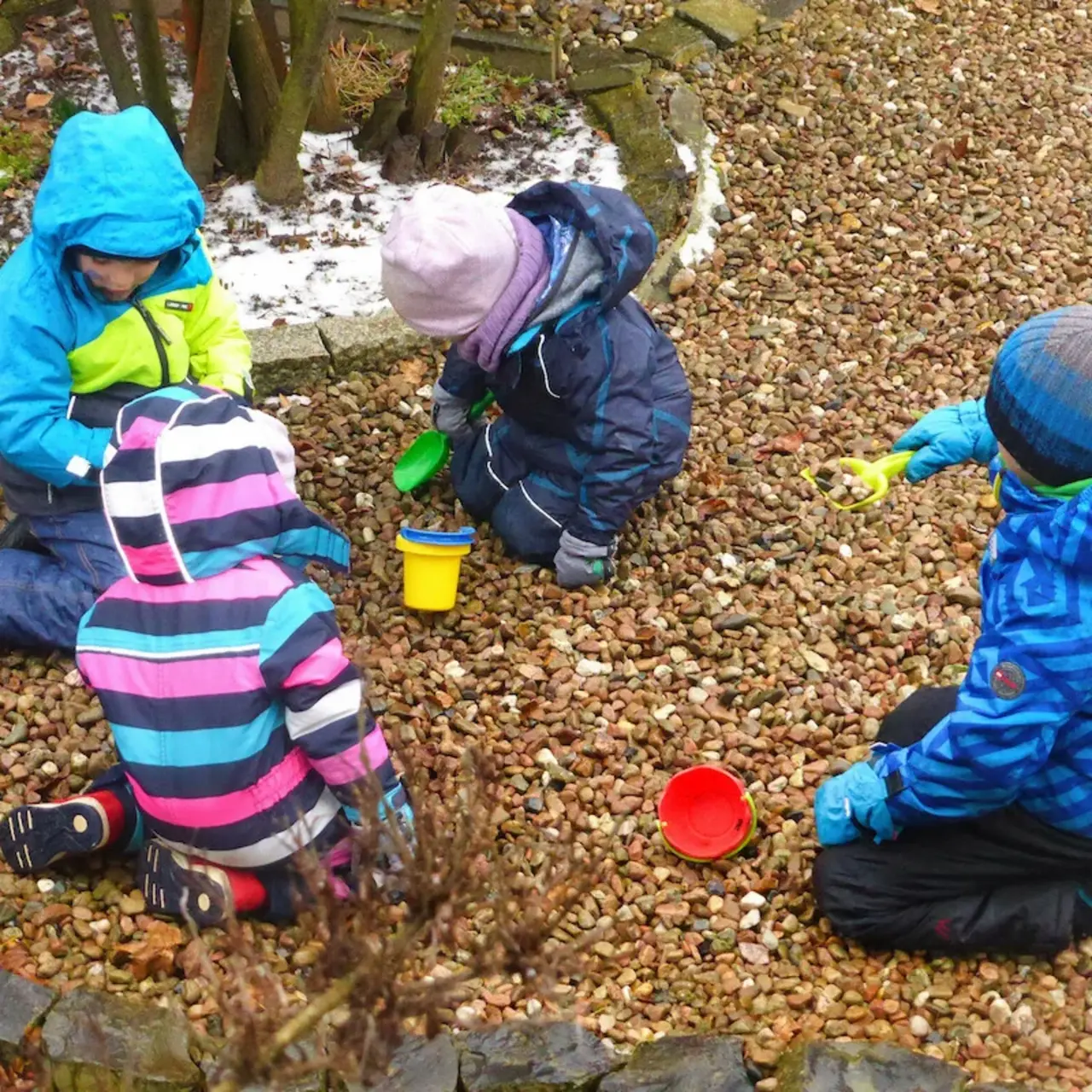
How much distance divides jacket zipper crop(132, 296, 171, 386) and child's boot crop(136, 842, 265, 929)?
114 centimetres

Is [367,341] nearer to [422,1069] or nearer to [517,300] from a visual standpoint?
[517,300]

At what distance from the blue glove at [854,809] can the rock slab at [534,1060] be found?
2.11 ft

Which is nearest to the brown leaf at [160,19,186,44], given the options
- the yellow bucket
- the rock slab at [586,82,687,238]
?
the rock slab at [586,82,687,238]

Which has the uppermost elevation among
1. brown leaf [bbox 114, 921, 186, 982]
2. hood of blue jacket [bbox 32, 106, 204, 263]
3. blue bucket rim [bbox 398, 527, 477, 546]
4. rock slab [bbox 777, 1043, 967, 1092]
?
hood of blue jacket [bbox 32, 106, 204, 263]

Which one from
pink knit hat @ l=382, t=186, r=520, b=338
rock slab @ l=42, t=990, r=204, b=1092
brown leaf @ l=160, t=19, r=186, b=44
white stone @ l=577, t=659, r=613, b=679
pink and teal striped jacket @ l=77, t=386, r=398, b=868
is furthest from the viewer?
brown leaf @ l=160, t=19, r=186, b=44

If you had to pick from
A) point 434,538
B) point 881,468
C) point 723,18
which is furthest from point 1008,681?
point 723,18

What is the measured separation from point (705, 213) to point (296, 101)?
1.37 m

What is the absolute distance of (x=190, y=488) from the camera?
7.56 feet

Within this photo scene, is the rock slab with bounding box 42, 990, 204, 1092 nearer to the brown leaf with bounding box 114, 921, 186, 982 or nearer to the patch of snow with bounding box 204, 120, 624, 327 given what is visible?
the brown leaf with bounding box 114, 921, 186, 982

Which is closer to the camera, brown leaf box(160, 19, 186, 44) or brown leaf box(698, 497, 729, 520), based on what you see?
brown leaf box(698, 497, 729, 520)

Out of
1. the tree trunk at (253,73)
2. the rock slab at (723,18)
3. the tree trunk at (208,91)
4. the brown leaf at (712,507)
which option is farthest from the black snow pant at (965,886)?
the rock slab at (723,18)

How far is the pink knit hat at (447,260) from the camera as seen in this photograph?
9.57 ft

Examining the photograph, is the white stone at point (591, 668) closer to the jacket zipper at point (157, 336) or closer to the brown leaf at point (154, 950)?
the brown leaf at point (154, 950)

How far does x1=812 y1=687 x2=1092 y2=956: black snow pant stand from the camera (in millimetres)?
2486
